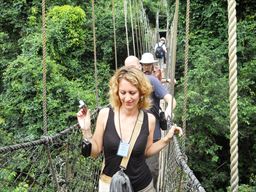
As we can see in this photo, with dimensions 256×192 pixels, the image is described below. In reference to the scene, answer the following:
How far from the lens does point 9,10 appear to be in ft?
23.9

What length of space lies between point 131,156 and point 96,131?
0.43 feet

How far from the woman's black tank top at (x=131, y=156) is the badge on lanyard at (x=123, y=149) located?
1 cm

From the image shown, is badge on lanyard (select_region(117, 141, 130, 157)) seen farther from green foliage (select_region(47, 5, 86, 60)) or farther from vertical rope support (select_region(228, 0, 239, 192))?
green foliage (select_region(47, 5, 86, 60))

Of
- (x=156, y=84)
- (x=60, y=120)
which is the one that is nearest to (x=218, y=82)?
(x=60, y=120)

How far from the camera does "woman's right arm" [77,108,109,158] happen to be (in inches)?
46.0

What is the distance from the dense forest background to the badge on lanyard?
9.52ft

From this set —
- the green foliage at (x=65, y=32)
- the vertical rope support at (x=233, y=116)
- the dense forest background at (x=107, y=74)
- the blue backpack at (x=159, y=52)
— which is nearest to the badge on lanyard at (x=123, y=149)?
the vertical rope support at (x=233, y=116)

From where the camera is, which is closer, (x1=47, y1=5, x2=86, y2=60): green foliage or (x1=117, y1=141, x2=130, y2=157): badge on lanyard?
(x1=117, y1=141, x2=130, y2=157): badge on lanyard

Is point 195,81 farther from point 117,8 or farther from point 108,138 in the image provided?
point 117,8

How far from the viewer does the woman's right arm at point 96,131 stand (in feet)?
3.83

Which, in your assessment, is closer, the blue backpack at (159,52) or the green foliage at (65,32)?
the green foliage at (65,32)

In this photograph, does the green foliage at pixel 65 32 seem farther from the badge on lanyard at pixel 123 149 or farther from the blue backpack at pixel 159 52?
the badge on lanyard at pixel 123 149

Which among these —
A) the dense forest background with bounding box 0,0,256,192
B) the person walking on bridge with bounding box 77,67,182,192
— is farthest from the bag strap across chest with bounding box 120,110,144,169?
the dense forest background with bounding box 0,0,256,192

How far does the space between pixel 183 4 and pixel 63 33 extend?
208cm
